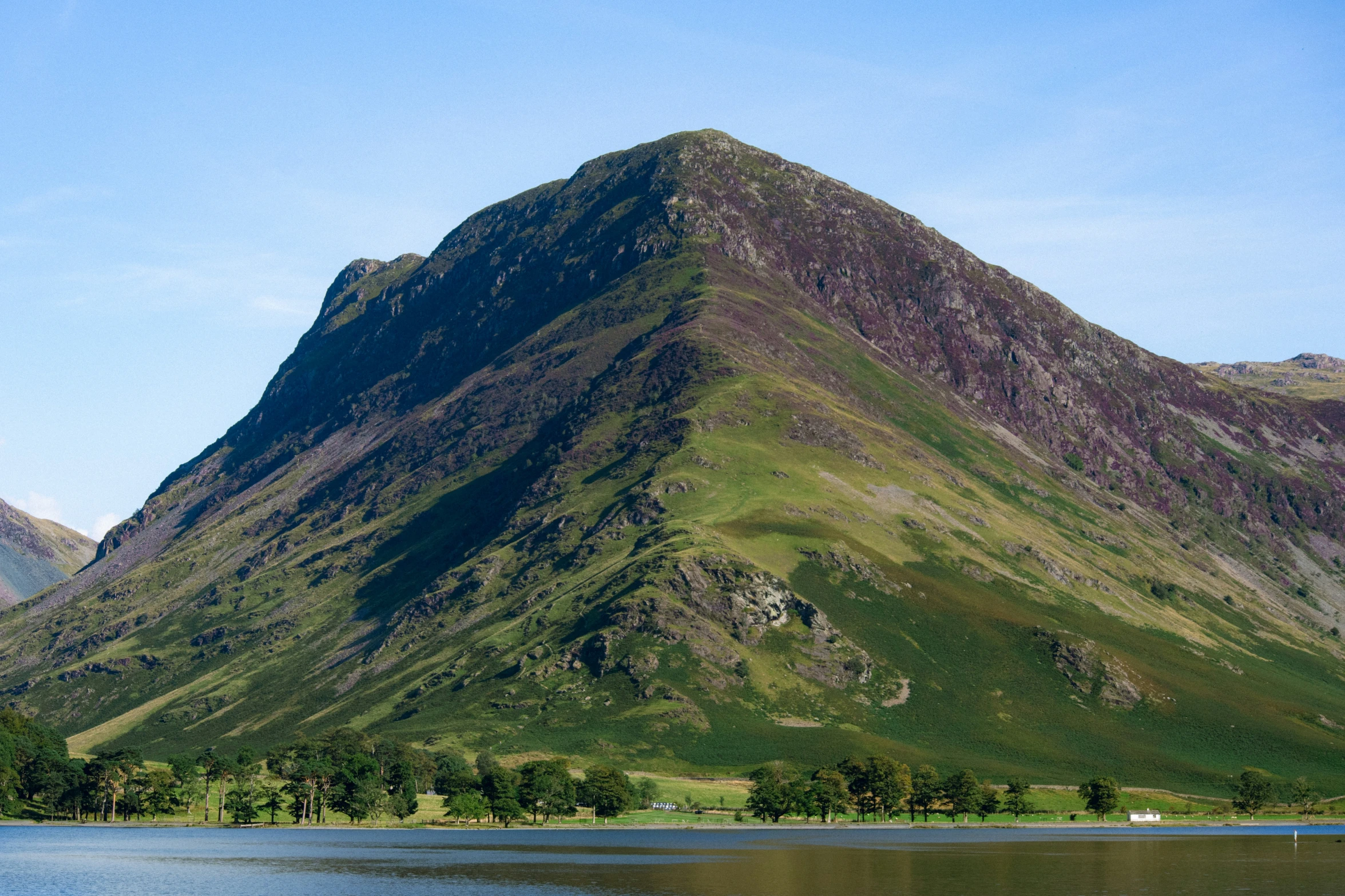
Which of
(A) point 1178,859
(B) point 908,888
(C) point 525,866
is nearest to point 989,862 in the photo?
(A) point 1178,859

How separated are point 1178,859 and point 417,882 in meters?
112

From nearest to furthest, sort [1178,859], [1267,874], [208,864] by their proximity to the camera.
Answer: [1267,874]
[208,864]
[1178,859]

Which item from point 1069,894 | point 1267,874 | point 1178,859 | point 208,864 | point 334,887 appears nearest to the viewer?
point 1069,894

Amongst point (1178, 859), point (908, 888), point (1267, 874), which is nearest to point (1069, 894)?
point (908, 888)

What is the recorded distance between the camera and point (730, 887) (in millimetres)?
153875

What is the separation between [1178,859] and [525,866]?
9587cm

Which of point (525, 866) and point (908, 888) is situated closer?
point (908, 888)

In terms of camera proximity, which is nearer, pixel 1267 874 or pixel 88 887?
pixel 88 887

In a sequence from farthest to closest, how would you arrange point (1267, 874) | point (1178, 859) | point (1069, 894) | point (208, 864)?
point (1178, 859)
point (208, 864)
point (1267, 874)
point (1069, 894)

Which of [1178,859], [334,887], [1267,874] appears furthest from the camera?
[1178,859]

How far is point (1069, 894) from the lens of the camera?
146m

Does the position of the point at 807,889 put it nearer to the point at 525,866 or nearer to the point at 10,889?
the point at 525,866

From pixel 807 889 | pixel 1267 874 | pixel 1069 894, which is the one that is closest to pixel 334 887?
pixel 807 889

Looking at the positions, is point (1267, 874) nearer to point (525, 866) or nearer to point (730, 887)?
point (730, 887)
